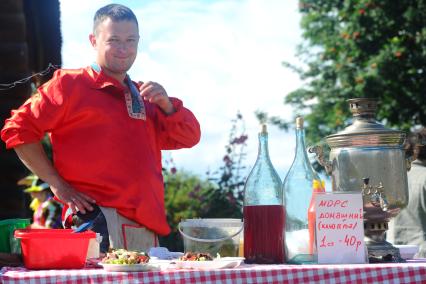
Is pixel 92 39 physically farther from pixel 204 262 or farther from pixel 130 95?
pixel 204 262

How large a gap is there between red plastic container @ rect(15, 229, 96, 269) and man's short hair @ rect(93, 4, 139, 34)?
0.89m

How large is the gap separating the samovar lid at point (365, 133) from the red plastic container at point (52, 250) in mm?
953

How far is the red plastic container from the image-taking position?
2.45 metres

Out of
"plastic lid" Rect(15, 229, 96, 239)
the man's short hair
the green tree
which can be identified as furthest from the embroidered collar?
the green tree

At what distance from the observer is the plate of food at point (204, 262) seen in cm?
233

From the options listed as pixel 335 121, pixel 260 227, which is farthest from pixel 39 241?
pixel 335 121

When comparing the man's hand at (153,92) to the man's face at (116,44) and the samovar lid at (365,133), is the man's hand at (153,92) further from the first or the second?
the samovar lid at (365,133)

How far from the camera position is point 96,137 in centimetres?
310

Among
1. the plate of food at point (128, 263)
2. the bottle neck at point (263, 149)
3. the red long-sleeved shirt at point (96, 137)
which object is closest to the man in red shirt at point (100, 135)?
the red long-sleeved shirt at point (96, 137)

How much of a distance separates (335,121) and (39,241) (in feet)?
45.0

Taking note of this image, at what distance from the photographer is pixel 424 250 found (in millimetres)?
4867

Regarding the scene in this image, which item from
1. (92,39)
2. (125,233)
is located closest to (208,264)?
(125,233)

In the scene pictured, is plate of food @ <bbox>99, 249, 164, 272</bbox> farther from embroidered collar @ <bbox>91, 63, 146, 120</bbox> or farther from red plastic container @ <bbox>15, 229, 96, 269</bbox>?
embroidered collar @ <bbox>91, 63, 146, 120</bbox>

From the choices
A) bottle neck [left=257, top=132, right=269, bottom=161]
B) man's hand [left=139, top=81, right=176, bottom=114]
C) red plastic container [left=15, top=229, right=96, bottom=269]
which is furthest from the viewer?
man's hand [left=139, top=81, right=176, bottom=114]
